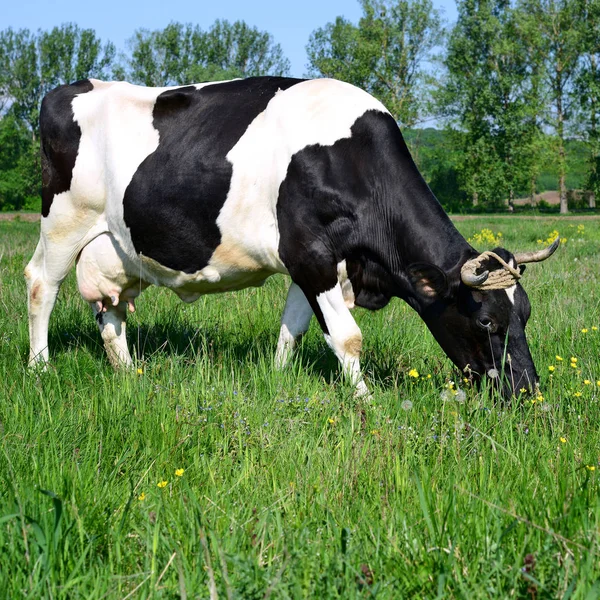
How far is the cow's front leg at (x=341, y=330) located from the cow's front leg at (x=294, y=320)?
2.37 ft

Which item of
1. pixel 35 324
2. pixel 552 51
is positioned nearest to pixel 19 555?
pixel 35 324

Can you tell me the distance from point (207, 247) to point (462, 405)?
6.89ft

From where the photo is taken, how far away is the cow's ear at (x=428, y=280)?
182 inches

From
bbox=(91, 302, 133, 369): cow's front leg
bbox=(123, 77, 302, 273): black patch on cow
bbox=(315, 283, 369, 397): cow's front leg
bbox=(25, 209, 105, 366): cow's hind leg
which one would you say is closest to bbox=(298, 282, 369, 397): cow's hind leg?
bbox=(315, 283, 369, 397): cow's front leg

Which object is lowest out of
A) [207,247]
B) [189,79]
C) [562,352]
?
Answer: [562,352]

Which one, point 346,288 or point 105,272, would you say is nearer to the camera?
point 346,288

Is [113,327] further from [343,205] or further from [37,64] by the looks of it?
[37,64]

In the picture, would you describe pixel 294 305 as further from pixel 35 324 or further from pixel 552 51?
pixel 552 51

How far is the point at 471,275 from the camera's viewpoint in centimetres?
453

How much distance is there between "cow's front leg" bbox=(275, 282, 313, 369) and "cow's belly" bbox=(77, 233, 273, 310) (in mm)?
267

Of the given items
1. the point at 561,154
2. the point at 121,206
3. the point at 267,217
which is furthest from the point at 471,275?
the point at 561,154

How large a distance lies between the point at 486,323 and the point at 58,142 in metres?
3.43

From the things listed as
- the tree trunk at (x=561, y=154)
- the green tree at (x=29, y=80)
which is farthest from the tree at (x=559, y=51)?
the green tree at (x=29, y=80)

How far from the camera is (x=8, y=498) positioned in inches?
110
